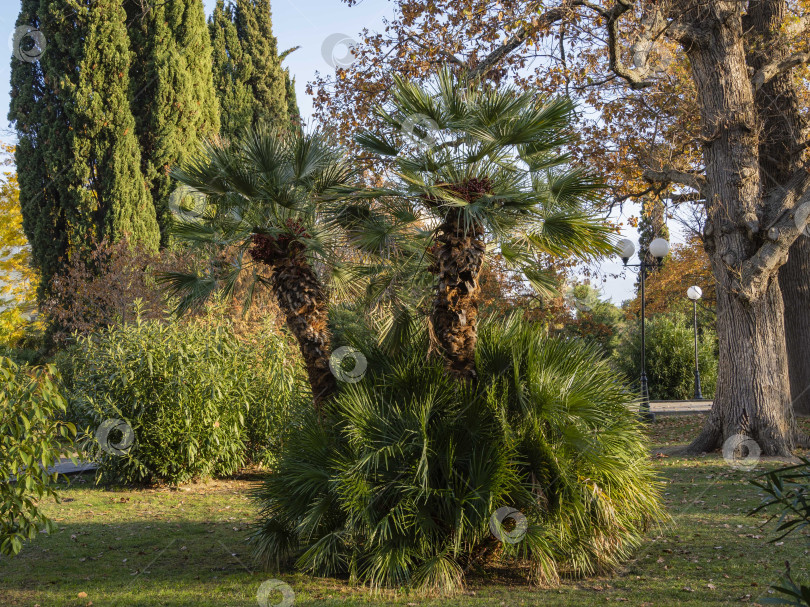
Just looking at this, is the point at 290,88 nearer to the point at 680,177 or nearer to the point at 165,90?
the point at 165,90

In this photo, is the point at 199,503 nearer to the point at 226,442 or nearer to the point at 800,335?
the point at 226,442

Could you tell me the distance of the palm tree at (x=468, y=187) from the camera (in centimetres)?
632

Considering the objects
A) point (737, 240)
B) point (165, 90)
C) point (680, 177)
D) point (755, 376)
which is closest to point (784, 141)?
point (680, 177)

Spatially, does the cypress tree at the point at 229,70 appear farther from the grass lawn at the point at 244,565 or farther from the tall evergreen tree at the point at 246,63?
the grass lawn at the point at 244,565

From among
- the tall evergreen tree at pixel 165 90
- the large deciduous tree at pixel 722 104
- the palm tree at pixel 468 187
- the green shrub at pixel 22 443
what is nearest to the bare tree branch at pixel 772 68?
the large deciduous tree at pixel 722 104

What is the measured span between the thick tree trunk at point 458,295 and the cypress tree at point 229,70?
73.9ft

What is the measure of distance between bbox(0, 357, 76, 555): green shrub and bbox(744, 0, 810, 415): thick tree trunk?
490 inches

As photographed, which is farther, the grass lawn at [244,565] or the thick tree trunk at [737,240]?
the thick tree trunk at [737,240]

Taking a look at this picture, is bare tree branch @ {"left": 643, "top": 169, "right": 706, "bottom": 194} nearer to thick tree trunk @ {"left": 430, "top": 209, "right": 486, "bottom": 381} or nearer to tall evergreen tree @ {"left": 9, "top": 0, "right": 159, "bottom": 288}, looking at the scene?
thick tree trunk @ {"left": 430, "top": 209, "right": 486, "bottom": 381}

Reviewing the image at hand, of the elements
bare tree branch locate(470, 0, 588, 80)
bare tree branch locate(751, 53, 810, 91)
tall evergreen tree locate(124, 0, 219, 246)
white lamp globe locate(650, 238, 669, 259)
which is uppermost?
tall evergreen tree locate(124, 0, 219, 246)

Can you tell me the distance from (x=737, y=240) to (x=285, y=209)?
8271mm

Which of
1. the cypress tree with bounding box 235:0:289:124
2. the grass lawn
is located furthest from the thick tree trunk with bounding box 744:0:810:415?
the cypress tree with bounding box 235:0:289:124

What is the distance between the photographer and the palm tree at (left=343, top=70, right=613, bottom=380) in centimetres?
632

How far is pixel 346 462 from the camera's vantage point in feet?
19.5
